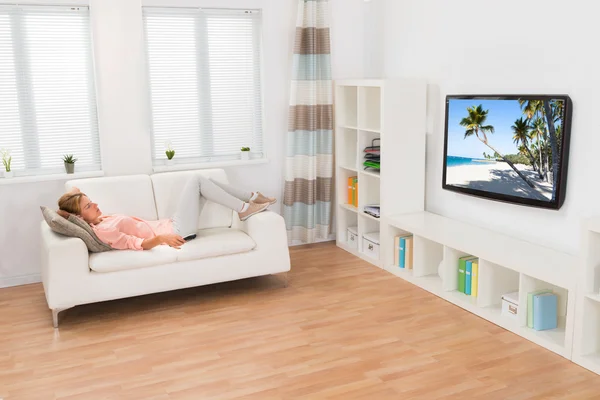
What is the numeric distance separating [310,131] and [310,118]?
113 mm

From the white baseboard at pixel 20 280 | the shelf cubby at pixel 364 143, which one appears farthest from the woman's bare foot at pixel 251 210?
the white baseboard at pixel 20 280

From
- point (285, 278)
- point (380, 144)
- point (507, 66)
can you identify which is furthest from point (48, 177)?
point (507, 66)

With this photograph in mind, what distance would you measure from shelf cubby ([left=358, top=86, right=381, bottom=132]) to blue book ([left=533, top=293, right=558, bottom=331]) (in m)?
2.03

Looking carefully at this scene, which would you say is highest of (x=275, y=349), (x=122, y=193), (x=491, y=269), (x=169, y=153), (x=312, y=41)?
(x=312, y=41)

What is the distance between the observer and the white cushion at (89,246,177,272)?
4.02 m

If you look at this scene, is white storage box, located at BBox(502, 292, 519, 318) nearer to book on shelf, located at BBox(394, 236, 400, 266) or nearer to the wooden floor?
the wooden floor

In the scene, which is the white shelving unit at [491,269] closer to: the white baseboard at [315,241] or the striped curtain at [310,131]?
the striped curtain at [310,131]

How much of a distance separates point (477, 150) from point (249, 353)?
6.96 ft

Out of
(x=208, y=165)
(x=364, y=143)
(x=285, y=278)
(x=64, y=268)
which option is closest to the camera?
(x=64, y=268)

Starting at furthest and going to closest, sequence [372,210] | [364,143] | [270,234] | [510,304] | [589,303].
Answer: [364,143] < [372,210] < [270,234] < [510,304] < [589,303]

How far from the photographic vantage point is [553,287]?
3852mm

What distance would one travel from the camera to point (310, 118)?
5.48 meters

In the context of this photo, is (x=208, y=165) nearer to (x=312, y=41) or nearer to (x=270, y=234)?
(x=270, y=234)

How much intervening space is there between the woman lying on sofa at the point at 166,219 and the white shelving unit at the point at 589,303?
87.4 inches
